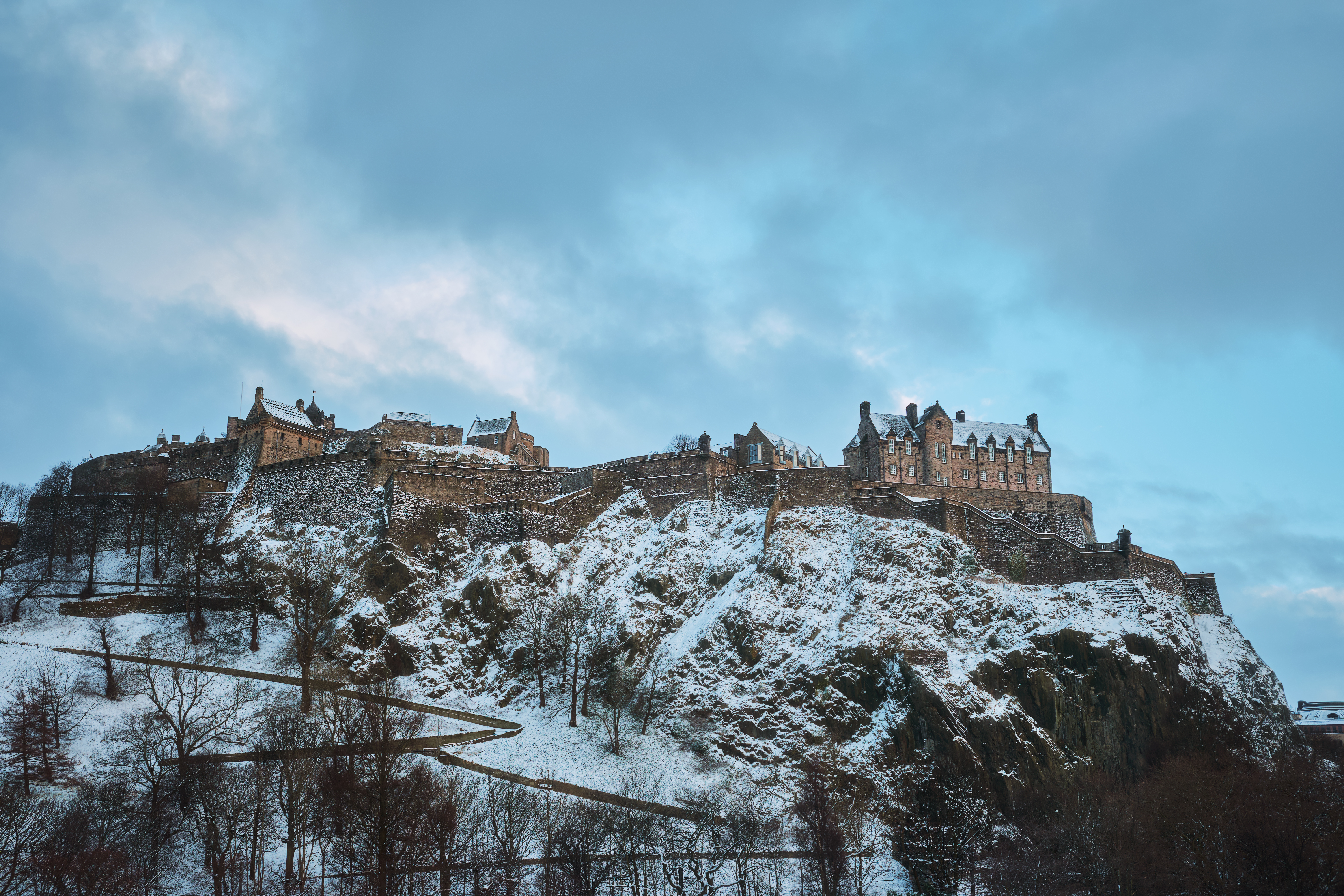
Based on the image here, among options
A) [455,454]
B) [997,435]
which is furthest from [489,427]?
[997,435]

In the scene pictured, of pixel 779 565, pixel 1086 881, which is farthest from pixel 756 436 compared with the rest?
pixel 1086 881

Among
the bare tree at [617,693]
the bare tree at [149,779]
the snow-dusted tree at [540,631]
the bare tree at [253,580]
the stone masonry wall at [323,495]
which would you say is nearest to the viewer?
the bare tree at [149,779]

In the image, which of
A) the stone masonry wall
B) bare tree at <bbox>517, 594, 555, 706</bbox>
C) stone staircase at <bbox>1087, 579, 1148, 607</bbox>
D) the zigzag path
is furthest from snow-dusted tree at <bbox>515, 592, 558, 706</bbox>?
stone staircase at <bbox>1087, 579, 1148, 607</bbox>

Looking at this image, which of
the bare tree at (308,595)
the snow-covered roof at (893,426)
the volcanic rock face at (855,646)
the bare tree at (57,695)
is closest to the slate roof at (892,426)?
the snow-covered roof at (893,426)

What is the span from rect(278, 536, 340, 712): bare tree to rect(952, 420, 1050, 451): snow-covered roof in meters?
53.1

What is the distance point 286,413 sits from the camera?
89688mm

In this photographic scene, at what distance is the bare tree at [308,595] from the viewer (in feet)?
182

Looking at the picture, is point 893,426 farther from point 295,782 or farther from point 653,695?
point 295,782

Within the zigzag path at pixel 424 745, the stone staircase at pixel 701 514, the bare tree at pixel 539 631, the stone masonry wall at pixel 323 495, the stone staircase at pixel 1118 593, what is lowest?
the zigzag path at pixel 424 745

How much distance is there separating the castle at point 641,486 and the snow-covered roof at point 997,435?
155mm

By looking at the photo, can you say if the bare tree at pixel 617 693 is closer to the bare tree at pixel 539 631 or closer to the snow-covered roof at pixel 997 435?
the bare tree at pixel 539 631

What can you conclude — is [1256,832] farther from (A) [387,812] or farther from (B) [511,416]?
(B) [511,416]

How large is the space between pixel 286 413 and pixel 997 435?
67.8m

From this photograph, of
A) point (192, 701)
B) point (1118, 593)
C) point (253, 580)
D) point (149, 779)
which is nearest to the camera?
point (149, 779)
